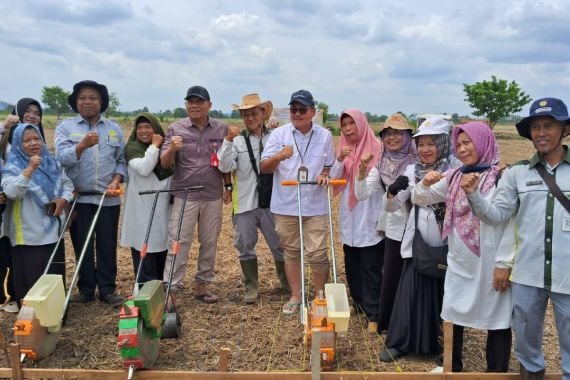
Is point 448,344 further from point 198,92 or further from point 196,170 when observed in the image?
point 198,92

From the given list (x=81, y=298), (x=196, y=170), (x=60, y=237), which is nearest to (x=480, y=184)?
(x=196, y=170)

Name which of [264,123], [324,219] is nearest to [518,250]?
[324,219]

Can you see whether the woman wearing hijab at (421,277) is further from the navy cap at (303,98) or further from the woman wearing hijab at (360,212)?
the navy cap at (303,98)

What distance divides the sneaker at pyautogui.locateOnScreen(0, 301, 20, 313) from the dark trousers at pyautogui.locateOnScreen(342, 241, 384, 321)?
134 inches

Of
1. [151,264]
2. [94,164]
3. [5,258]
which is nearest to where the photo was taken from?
[5,258]

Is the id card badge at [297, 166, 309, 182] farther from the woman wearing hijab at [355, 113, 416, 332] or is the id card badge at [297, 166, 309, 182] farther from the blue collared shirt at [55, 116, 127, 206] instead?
the blue collared shirt at [55, 116, 127, 206]

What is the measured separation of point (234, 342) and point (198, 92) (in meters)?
2.44

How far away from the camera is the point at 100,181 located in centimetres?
525

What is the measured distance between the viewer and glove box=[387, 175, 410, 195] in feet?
13.5

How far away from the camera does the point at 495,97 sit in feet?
150

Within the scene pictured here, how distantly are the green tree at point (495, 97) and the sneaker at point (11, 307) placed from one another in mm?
45473

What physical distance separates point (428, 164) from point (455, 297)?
104cm

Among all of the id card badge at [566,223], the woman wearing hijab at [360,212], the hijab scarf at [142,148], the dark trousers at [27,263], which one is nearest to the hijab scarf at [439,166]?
the woman wearing hijab at [360,212]

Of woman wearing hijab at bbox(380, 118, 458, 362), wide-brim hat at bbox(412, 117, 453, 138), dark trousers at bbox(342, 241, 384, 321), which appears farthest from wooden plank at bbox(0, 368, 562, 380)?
A: wide-brim hat at bbox(412, 117, 453, 138)
